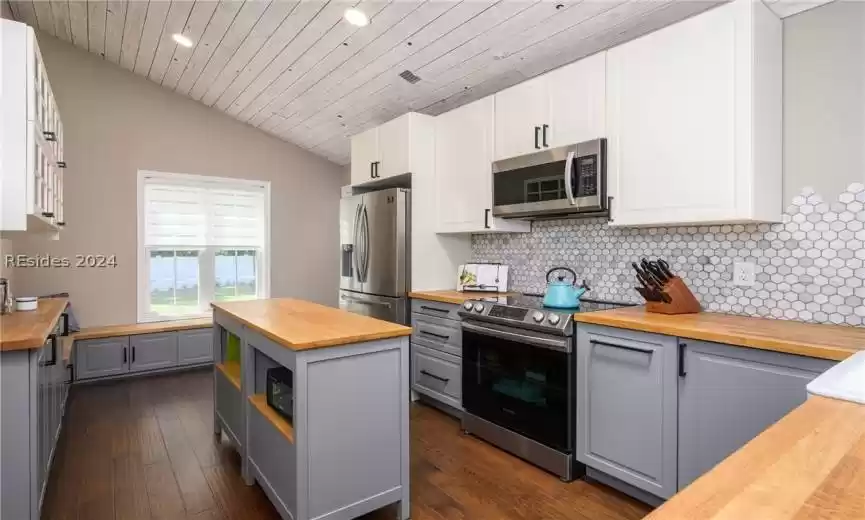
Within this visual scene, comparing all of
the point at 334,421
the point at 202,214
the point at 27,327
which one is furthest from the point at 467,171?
the point at 202,214

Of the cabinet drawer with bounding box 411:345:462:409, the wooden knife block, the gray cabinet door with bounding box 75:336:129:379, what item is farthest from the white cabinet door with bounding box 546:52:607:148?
the gray cabinet door with bounding box 75:336:129:379

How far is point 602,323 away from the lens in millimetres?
2248

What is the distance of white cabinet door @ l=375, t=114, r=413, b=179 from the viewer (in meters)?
3.66

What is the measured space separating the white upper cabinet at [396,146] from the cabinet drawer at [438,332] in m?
1.20

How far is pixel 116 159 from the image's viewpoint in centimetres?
451

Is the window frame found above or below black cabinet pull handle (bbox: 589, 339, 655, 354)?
above

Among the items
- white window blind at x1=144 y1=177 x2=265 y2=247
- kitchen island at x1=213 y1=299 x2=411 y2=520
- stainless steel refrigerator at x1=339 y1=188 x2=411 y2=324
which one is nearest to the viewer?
kitchen island at x1=213 y1=299 x2=411 y2=520

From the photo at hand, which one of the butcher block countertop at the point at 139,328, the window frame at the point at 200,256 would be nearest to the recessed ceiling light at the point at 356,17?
the window frame at the point at 200,256

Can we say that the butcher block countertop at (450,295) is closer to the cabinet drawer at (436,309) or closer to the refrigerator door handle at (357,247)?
the cabinet drawer at (436,309)

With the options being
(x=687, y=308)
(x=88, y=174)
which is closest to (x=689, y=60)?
(x=687, y=308)

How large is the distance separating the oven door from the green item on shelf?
59.1 inches

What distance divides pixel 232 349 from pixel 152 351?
1910 mm

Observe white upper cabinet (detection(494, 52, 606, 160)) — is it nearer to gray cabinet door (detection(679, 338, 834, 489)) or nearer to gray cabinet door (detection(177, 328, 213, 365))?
gray cabinet door (detection(679, 338, 834, 489))

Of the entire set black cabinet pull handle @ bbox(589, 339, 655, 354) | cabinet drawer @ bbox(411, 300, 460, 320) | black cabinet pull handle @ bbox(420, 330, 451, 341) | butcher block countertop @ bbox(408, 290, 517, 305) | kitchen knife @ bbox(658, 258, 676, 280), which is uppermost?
kitchen knife @ bbox(658, 258, 676, 280)
